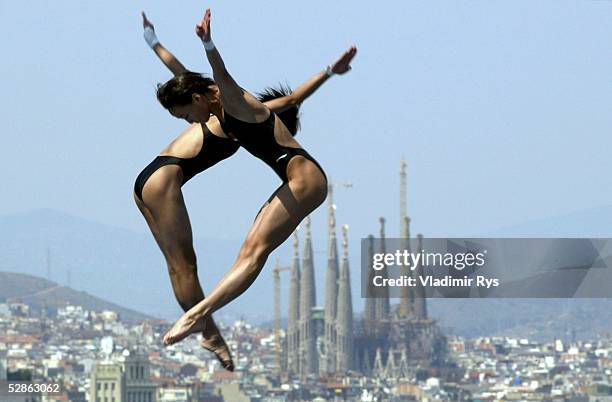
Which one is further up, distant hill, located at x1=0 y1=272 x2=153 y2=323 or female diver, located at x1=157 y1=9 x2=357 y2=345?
distant hill, located at x1=0 y1=272 x2=153 y2=323

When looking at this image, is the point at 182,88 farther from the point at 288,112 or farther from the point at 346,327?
the point at 346,327

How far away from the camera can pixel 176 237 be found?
348cm

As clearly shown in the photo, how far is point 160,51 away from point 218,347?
49 cm

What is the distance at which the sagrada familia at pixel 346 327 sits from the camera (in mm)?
79062

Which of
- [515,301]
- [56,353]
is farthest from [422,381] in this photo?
[515,301]

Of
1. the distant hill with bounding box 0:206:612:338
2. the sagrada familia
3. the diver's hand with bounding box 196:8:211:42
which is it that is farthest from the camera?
the distant hill with bounding box 0:206:612:338

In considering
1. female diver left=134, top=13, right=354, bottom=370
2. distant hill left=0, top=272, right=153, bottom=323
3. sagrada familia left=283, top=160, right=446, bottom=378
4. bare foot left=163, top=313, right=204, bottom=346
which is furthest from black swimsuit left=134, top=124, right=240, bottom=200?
distant hill left=0, top=272, right=153, bottom=323

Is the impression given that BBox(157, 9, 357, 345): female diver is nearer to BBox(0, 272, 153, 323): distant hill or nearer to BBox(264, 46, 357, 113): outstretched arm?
BBox(264, 46, 357, 113): outstretched arm

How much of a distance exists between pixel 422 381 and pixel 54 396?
63.4 feet

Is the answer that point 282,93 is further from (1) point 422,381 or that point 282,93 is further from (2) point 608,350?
(2) point 608,350

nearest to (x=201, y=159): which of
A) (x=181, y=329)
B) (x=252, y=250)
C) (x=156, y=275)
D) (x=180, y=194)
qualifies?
(x=180, y=194)

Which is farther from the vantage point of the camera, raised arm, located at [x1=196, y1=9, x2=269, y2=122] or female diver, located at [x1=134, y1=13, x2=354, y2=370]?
female diver, located at [x1=134, y1=13, x2=354, y2=370]

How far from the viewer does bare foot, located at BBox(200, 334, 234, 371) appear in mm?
3551

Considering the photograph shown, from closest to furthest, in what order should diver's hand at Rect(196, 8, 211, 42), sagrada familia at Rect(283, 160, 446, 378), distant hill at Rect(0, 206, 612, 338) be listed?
diver's hand at Rect(196, 8, 211, 42) → sagrada familia at Rect(283, 160, 446, 378) → distant hill at Rect(0, 206, 612, 338)
